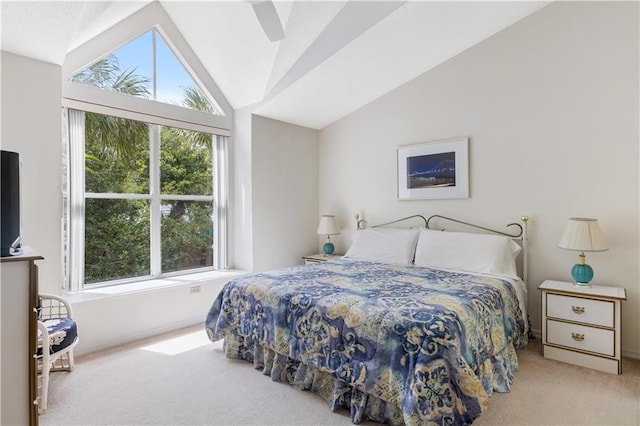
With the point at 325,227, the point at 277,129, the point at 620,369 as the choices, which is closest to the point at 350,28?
the point at 277,129

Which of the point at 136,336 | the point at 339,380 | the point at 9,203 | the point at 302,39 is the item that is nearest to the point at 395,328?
the point at 339,380

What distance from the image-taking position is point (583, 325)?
2699mm

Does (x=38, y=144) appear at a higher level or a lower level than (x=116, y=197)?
higher

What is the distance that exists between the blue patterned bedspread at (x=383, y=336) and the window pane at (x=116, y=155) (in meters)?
1.75

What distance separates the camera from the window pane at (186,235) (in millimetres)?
4082

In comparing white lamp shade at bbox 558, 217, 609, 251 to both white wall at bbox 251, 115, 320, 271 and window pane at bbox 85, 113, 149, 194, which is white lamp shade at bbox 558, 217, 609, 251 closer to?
white wall at bbox 251, 115, 320, 271

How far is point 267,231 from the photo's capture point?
4.58m

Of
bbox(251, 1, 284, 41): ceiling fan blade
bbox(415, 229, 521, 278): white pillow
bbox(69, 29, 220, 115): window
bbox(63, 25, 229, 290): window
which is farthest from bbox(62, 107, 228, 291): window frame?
bbox(415, 229, 521, 278): white pillow

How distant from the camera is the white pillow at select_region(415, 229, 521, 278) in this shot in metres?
3.14

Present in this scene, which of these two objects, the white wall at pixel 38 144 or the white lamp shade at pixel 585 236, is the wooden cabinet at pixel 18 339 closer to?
the white wall at pixel 38 144

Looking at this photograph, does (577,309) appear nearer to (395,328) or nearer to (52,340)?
(395,328)

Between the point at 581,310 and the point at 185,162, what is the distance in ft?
13.9

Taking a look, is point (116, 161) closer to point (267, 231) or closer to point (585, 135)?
point (267, 231)

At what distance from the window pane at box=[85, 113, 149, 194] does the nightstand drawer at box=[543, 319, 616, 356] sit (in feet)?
13.7
